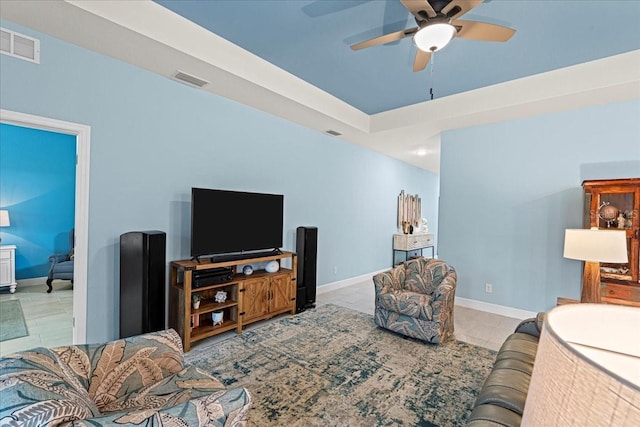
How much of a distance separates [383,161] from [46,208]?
6.57 m

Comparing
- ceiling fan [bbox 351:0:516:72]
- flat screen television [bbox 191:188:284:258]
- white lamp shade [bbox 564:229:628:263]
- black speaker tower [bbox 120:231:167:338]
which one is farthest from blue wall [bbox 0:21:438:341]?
white lamp shade [bbox 564:229:628:263]

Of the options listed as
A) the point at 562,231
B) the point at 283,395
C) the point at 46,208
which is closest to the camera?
the point at 283,395

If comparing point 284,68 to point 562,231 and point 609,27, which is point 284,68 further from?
point 562,231

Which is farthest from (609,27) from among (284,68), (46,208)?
(46,208)

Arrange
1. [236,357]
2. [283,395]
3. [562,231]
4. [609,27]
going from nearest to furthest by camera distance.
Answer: [283,395], [609,27], [236,357], [562,231]

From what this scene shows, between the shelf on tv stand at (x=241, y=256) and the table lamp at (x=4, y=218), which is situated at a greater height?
the table lamp at (x=4, y=218)

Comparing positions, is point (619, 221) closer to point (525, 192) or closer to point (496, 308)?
point (525, 192)

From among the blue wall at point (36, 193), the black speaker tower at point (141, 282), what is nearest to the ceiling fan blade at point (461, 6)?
the black speaker tower at point (141, 282)

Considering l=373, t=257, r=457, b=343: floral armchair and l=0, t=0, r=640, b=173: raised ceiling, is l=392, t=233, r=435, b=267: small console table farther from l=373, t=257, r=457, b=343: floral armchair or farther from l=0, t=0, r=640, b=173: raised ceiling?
l=373, t=257, r=457, b=343: floral armchair

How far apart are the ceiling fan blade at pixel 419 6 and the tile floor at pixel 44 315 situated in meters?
4.20

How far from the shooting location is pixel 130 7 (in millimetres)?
2391

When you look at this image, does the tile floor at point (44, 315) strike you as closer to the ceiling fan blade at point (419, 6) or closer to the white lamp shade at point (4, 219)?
the white lamp shade at point (4, 219)

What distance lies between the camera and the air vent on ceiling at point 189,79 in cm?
313

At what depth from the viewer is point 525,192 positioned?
4172mm
